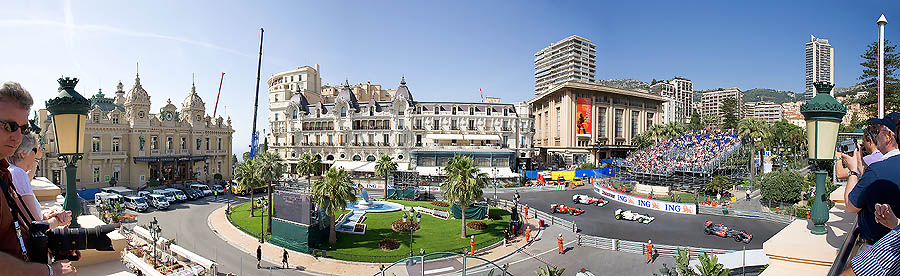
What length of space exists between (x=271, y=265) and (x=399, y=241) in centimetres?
704

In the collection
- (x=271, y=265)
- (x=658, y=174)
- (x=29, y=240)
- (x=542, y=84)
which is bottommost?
(x=271, y=265)

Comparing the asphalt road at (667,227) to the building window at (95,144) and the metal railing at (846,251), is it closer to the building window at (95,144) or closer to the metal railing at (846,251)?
the metal railing at (846,251)

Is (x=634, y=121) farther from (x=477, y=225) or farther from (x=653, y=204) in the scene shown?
(x=477, y=225)

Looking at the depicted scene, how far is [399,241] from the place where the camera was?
23422 mm

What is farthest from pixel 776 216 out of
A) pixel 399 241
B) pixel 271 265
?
pixel 271 265

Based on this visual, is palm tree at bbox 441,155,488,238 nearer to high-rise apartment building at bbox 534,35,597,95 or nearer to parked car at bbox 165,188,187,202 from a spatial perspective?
parked car at bbox 165,188,187,202

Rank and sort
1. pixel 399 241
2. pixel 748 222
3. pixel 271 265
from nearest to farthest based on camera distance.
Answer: pixel 271 265, pixel 399 241, pixel 748 222

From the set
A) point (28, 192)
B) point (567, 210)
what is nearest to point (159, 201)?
point (567, 210)

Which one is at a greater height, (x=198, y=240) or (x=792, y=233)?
(x=792, y=233)

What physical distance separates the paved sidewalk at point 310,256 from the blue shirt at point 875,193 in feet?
55.6

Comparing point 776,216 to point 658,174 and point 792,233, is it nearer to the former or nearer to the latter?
point 658,174

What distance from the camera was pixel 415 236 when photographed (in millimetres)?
24672

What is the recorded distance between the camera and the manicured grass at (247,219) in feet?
86.6

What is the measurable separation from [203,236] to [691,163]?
45.6 meters
